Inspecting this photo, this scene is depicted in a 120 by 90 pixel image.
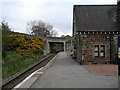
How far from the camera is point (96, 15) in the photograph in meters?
18.3

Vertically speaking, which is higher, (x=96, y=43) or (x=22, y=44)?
(x=96, y=43)

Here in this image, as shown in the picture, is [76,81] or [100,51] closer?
[76,81]

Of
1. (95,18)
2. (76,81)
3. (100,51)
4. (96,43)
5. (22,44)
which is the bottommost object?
A: (76,81)

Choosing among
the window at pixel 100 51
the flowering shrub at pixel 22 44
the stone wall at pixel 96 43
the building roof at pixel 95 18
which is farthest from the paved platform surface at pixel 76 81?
the flowering shrub at pixel 22 44

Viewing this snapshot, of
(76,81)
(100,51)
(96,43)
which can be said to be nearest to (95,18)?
(96,43)

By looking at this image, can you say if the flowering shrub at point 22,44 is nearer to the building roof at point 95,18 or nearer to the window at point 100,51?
the building roof at point 95,18

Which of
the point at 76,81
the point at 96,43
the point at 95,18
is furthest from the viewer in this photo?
the point at 95,18

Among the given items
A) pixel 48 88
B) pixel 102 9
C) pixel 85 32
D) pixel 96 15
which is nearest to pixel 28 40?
pixel 85 32

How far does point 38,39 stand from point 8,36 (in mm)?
5722

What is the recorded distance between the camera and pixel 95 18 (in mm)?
17812

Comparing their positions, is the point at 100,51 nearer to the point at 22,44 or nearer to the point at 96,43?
the point at 96,43

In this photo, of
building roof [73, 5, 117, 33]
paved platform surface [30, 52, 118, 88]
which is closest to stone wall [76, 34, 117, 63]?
building roof [73, 5, 117, 33]

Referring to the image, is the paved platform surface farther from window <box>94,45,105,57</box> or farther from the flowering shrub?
the flowering shrub

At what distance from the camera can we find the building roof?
16.3 m
